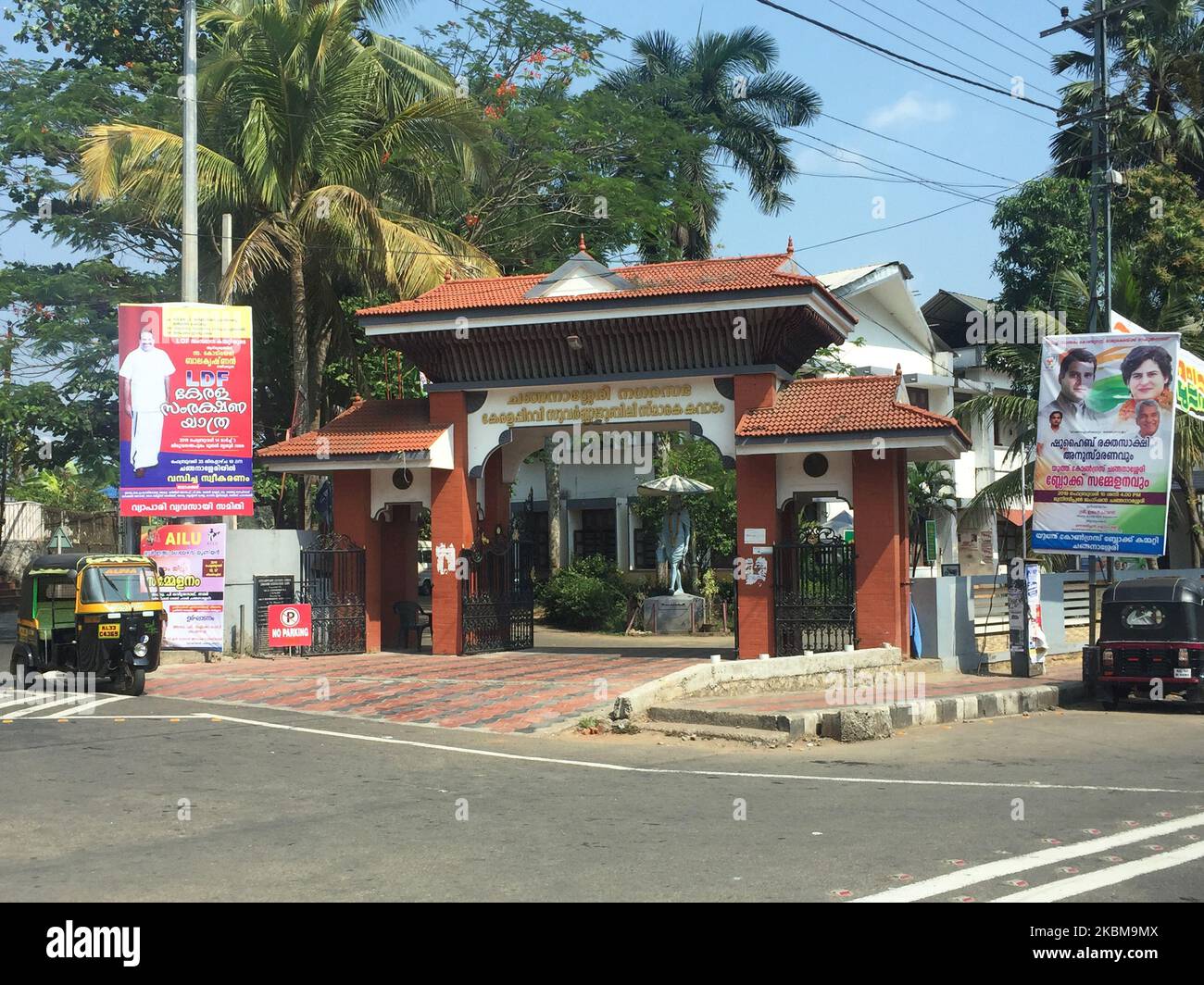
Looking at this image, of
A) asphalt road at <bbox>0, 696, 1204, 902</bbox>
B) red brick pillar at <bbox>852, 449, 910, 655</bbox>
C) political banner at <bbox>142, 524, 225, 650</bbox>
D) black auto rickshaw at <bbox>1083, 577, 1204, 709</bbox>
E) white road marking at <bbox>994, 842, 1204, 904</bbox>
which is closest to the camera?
white road marking at <bbox>994, 842, 1204, 904</bbox>

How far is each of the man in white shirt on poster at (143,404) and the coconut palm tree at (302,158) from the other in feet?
11.3

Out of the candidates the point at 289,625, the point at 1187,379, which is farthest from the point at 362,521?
the point at 1187,379

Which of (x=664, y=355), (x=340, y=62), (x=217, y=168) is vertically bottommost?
(x=664, y=355)

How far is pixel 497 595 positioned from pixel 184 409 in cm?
668

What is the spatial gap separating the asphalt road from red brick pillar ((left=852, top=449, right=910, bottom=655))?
572 cm

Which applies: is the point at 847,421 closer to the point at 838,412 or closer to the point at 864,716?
the point at 838,412

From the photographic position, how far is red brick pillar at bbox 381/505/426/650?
25.7 m

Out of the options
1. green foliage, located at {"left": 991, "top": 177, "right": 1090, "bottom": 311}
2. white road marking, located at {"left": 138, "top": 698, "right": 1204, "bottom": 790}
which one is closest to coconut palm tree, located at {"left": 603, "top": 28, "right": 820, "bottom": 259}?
green foliage, located at {"left": 991, "top": 177, "right": 1090, "bottom": 311}

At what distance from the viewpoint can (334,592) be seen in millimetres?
23797

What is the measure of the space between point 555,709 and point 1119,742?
22.0ft

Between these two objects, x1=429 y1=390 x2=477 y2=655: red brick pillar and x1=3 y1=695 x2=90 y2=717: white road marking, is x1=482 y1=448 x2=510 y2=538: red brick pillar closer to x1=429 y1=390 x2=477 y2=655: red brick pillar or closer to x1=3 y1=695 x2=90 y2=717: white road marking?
x1=429 y1=390 x2=477 y2=655: red brick pillar
